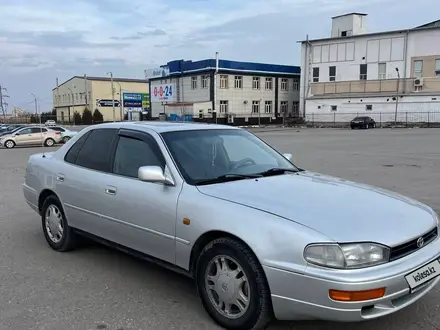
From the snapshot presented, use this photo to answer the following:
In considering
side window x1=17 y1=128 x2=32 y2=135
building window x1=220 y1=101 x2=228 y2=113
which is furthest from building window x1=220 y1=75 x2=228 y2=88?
side window x1=17 y1=128 x2=32 y2=135

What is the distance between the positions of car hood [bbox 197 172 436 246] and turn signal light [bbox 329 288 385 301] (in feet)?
1.06

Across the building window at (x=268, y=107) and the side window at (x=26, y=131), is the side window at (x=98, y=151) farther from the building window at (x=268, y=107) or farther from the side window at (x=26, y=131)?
the building window at (x=268, y=107)

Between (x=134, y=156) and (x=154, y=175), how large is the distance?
0.77 meters

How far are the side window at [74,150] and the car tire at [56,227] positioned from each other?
0.50m

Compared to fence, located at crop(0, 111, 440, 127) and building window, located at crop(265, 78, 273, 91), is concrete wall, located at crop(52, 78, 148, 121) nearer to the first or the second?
fence, located at crop(0, 111, 440, 127)

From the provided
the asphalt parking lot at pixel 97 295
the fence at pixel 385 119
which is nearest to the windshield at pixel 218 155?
the asphalt parking lot at pixel 97 295

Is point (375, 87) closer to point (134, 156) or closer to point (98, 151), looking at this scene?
point (98, 151)

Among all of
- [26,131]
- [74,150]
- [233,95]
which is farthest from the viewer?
[233,95]

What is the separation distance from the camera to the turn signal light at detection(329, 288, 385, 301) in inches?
111

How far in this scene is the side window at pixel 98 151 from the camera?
15.6 ft

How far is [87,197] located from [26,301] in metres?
1.19

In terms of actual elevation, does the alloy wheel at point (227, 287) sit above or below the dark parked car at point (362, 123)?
above

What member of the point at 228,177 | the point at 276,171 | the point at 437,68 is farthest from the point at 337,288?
the point at 437,68

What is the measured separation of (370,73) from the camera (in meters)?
60.1
